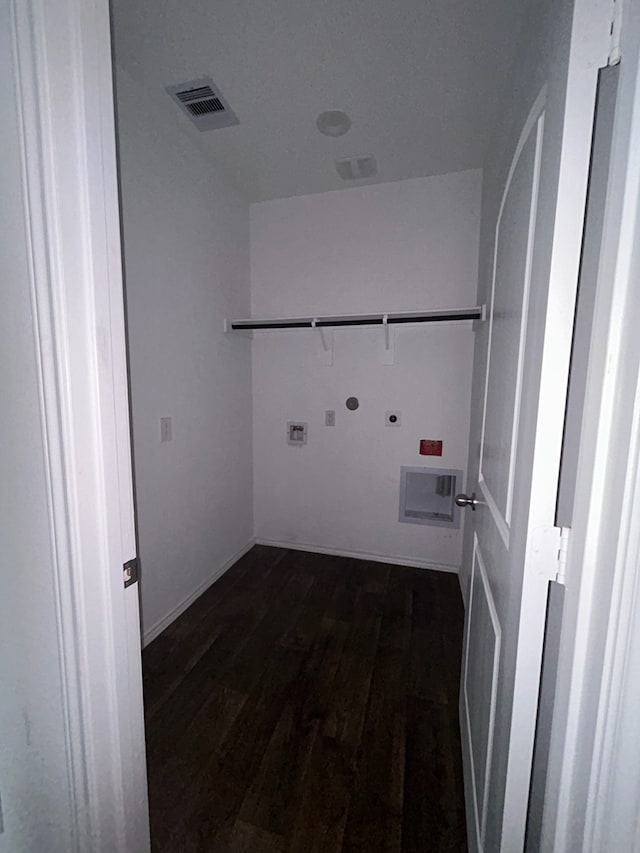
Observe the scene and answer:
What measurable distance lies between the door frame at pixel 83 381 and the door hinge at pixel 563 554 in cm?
81

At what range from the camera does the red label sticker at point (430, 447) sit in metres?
2.40

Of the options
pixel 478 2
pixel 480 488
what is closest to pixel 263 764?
pixel 480 488

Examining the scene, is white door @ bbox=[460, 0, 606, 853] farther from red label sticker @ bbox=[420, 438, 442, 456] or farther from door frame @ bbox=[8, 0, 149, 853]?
red label sticker @ bbox=[420, 438, 442, 456]

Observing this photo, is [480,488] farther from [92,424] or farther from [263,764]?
[263,764]

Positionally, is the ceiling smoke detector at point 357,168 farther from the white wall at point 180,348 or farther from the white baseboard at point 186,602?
the white baseboard at point 186,602

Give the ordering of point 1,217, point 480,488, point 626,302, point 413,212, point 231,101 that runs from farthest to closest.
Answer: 1. point 413,212
2. point 231,101
3. point 480,488
4. point 1,217
5. point 626,302

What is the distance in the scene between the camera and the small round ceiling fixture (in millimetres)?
1696

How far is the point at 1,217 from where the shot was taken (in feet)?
1.91

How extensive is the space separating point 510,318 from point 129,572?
1.06m

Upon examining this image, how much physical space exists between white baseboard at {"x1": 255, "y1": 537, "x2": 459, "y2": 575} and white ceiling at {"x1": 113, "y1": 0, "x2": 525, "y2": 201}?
266 centimetres

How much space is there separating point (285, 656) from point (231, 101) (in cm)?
273

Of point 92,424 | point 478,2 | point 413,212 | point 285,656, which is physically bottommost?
point 285,656

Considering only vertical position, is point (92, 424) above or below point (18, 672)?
above

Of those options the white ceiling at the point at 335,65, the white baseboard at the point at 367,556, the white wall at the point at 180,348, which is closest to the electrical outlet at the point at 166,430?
the white wall at the point at 180,348
